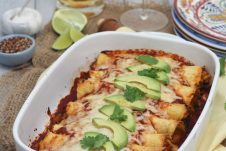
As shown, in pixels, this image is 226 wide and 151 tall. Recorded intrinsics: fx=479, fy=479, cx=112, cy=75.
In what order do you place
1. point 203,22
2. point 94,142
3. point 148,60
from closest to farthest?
point 94,142
point 148,60
point 203,22

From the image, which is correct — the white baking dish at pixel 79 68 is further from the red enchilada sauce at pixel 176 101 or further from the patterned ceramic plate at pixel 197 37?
the patterned ceramic plate at pixel 197 37

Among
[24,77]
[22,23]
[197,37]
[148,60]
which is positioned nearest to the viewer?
[148,60]

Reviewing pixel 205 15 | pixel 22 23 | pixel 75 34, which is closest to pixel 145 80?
pixel 75 34

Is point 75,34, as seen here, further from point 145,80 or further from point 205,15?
point 145,80

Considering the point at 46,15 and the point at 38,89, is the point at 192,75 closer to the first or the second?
the point at 38,89

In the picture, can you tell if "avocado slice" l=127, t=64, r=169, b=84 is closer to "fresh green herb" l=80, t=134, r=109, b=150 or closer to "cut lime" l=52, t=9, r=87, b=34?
"fresh green herb" l=80, t=134, r=109, b=150

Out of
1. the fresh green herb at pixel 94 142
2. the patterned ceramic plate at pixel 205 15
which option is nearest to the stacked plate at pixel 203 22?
the patterned ceramic plate at pixel 205 15
